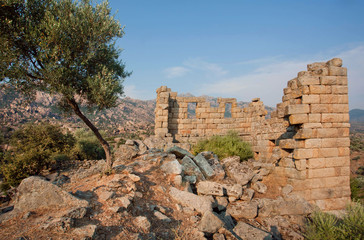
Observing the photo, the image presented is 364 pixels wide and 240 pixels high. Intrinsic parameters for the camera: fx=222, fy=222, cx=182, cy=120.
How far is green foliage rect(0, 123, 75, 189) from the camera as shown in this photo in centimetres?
1137

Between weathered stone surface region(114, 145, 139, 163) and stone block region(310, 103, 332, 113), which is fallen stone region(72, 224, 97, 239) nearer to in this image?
weathered stone surface region(114, 145, 139, 163)

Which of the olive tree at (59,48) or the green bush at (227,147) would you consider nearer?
the olive tree at (59,48)

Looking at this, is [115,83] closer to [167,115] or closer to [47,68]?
[47,68]

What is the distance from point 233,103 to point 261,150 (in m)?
4.90

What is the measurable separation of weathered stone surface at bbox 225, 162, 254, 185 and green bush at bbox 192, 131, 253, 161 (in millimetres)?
1556

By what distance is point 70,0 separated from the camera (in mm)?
6668

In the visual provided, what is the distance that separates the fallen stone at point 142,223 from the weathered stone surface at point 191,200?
1549 millimetres

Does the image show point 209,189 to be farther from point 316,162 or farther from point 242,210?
point 316,162

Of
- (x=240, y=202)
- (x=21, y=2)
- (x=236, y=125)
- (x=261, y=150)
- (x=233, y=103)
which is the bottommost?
(x=240, y=202)

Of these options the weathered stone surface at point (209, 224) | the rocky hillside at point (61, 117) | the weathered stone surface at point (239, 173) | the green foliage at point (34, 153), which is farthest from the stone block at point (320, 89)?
the rocky hillside at point (61, 117)

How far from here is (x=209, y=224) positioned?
477 centimetres

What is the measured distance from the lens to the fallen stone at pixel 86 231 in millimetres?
3604

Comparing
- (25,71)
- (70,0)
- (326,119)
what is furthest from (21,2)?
(326,119)

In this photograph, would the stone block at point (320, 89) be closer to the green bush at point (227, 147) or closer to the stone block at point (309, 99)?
the stone block at point (309, 99)
